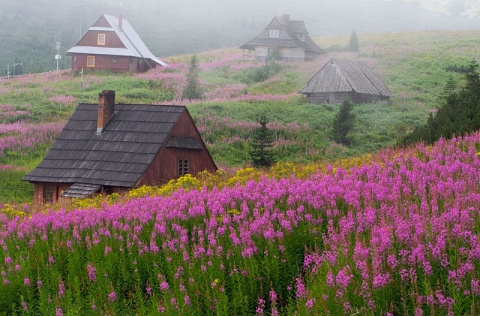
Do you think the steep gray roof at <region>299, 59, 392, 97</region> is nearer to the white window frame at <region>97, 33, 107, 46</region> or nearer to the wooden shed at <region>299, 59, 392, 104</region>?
the wooden shed at <region>299, 59, 392, 104</region>

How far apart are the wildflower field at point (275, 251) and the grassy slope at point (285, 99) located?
23469 mm

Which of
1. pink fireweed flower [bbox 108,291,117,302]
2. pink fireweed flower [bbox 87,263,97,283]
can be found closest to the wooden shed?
pink fireweed flower [bbox 87,263,97,283]

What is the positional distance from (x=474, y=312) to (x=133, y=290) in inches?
193

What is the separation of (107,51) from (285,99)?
26.5 m

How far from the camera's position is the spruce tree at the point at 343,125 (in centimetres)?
3900

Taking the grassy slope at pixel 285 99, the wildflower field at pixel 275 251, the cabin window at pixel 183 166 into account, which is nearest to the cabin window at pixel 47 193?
the grassy slope at pixel 285 99

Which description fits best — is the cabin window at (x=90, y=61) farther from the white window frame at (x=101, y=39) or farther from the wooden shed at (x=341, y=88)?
the wooden shed at (x=341, y=88)

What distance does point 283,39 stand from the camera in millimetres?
79125

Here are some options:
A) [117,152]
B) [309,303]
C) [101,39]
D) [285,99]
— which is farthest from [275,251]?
[101,39]

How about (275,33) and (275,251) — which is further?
(275,33)

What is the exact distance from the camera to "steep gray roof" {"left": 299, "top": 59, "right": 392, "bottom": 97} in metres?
49.8

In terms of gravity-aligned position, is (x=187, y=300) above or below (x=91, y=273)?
above

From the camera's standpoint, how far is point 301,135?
4025 centimetres

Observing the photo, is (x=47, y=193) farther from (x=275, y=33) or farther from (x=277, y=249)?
(x=275, y=33)
